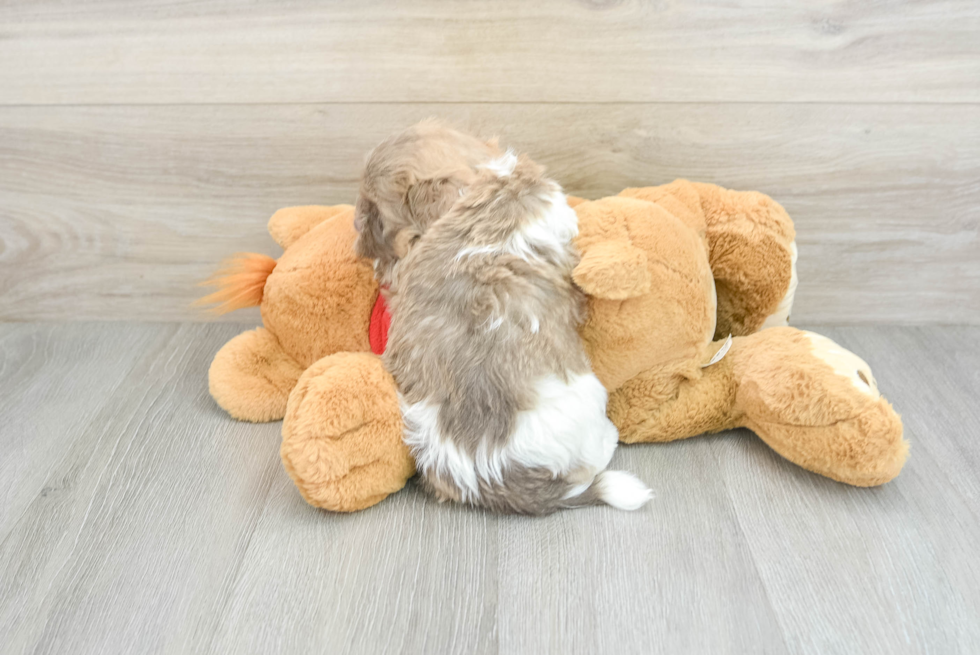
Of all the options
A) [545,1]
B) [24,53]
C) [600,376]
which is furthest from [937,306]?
[24,53]

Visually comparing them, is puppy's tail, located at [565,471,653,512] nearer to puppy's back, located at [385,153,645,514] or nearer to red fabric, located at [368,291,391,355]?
puppy's back, located at [385,153,645,514]

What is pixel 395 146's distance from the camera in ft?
2.47

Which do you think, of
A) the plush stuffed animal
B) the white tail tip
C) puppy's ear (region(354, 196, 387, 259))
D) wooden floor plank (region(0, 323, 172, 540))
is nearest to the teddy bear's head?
the plush stuffed animal

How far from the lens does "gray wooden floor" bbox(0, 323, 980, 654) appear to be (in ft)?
2.16

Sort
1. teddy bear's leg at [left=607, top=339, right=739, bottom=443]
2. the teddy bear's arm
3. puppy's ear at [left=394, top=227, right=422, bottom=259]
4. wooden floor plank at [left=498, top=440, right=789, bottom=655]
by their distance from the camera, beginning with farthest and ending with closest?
the teddy bear's arm → teddy bear's leg at [left=607, top=339, right=739, bottom=443] → puppy's ear at [left=394, top=227, right=422, bottom=259] → wooden floor plank at [left=498, top=440, right=789, bottom=655]

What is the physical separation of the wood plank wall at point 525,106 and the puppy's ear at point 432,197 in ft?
0.83

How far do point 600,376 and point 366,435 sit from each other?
0.28m

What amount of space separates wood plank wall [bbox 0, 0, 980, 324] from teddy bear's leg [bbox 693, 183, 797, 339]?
146mm

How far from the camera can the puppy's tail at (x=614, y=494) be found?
0.79m

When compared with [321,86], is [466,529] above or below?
below

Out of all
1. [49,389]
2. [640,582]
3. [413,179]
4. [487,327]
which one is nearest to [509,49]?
[413,179]

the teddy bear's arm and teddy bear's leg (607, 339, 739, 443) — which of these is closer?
teddy bear's leg (607, 339, 739, 443)

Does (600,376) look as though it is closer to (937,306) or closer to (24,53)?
(937,306)

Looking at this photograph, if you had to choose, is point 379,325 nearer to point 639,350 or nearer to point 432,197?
point 432,197
